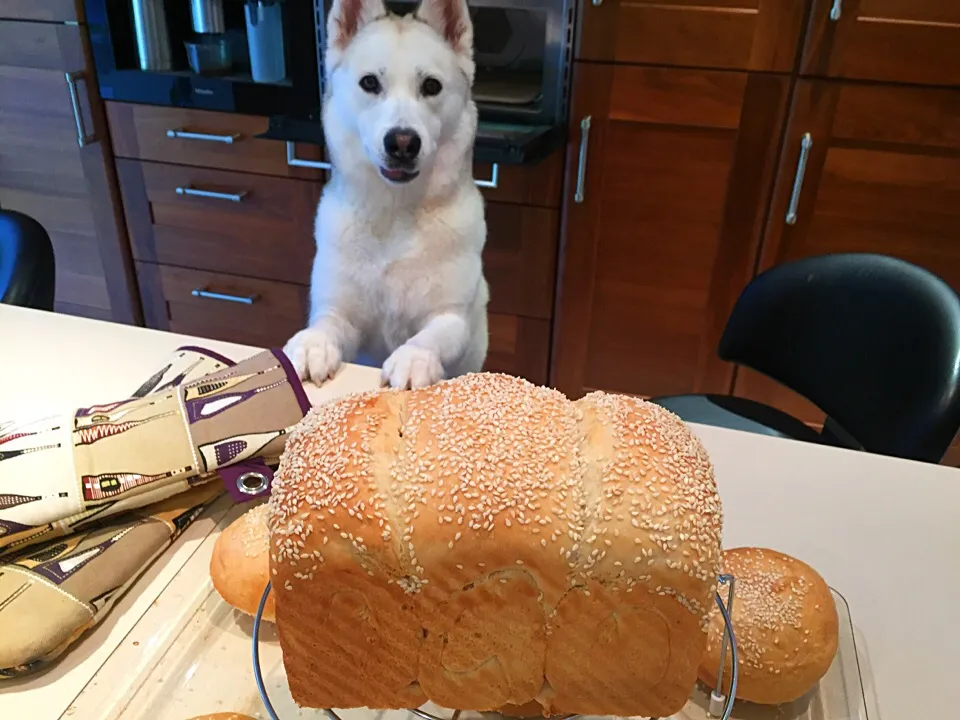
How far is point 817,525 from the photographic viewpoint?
0.78 metres

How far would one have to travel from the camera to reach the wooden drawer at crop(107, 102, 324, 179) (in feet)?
6.53

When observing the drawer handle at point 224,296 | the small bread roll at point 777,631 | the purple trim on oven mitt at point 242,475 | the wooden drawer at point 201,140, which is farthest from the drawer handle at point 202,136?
the small bread roll at point 777,631

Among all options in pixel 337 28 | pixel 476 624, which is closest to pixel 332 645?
pixel 476 624

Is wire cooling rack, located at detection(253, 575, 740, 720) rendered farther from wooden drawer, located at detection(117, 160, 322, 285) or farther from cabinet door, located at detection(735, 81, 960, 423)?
wooden drawer, located at detection(117, 160, 322, 285)

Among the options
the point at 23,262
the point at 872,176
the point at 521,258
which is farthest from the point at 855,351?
the point at 23,262

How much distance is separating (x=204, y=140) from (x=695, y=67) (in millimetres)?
1286

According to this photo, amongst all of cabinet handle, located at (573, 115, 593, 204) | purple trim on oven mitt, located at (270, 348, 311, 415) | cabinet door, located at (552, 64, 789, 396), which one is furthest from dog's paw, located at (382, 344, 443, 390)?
cabinet handle, located at (573, 115, 593, 204)

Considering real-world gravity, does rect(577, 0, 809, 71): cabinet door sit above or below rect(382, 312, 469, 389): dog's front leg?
above

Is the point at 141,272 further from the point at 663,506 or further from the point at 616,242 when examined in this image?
the point at 663,506

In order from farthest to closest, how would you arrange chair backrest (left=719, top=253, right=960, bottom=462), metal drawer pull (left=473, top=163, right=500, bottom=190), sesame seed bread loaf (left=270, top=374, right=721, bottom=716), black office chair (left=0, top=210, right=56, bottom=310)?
metal drawer pull (left=473, top=163, right=500, bottom=190) → black office chair (left=0, top=210, right=56, bottom=310) → chair backrest (left=719, top=253, right=960, bottom=462) → sesame seed bread loaf (left=270, top=374, right=721, bottom=716)

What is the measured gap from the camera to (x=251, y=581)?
25.2 inches

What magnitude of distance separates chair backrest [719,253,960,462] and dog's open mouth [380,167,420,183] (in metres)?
0.60

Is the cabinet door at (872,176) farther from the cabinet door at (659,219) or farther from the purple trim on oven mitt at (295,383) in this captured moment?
the purple trim on oven mitt at (295,383)

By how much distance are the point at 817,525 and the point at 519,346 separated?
137 centimetres
